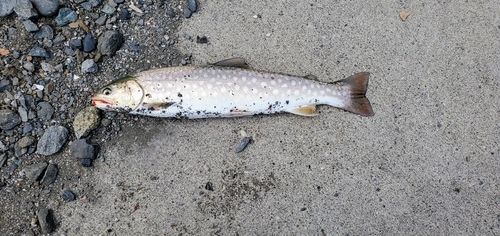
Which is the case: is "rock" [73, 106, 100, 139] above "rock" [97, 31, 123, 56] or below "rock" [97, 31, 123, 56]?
below

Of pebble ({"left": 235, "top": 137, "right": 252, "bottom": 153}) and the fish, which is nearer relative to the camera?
the fish

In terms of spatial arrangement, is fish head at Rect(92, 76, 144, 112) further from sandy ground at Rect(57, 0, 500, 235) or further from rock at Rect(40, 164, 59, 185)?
rock at Rect(40, 164, 59, 185)

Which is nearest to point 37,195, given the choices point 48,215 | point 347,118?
point 48,215

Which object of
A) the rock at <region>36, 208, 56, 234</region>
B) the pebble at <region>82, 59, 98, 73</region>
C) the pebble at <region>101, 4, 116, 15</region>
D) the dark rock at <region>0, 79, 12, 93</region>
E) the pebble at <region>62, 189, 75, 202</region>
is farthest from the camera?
the pebble at <region>101, 4, 116, 15</region>

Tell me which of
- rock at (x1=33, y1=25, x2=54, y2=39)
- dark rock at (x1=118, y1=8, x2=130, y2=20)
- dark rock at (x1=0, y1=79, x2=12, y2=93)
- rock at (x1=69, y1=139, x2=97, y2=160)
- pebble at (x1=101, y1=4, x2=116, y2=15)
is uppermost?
pebble at (x1=101, y1=4, x2=116, y2=15)

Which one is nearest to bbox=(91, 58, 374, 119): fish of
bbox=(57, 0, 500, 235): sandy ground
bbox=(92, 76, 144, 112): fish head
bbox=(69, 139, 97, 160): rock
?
bbox=(92, 76, 144, 112): fish head

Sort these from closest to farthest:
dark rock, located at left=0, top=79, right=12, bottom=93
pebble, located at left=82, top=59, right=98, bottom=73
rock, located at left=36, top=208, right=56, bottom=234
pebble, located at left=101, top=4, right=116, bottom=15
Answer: rock, located at left=36, top=208, right=56, bottom=234
dark rock, located at left=0, top=79, right=12, bottom=93
pebble, located at left=82, top=59, right=98, bottom=73
pebble, located at left=101, top=4, right=116, bottom=15

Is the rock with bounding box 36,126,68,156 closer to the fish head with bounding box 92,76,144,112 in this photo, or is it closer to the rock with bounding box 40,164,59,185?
the rock with bounding box 40,164,59,185
